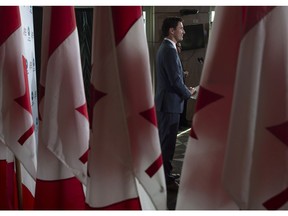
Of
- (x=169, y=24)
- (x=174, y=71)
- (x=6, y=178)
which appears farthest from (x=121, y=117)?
(x=169, y=24)

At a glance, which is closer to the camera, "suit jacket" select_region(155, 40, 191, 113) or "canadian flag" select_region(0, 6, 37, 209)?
"canadian flag" select_region(0, 6, 37, 209)

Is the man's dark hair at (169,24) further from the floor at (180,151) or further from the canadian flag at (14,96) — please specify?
the canadian flag at (14,96)

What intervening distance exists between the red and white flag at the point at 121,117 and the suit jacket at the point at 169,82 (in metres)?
1.56

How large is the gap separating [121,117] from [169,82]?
163 cm

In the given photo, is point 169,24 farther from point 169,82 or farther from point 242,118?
point 242,118

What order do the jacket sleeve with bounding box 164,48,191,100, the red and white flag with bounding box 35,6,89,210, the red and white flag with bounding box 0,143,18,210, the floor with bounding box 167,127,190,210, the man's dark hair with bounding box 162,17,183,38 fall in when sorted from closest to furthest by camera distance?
1. the red and white flag with bounding box 35,6,89,210
2. the red and white flag with bounding box 0,143,18,210
3. the jacket sleeve with bounding box 164,48,191,100
4. the man's dark hair with bounding box 162,17,183,38
5. the floor with bounding box 167,127,190,210

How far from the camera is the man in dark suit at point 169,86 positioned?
2389 millimetres

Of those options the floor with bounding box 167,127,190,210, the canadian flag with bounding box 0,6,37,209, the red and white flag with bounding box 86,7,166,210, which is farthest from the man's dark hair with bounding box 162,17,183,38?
the red and white flag with bounding box 86,7,166,210

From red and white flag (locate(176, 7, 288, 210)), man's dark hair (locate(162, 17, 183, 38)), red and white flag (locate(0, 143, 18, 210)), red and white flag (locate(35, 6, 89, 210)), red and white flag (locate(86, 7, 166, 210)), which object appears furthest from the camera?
man's dark hair (locate(162, 17, 183, 38))

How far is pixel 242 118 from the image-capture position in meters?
0.73

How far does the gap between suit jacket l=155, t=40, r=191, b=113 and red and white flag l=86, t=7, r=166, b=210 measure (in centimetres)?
156

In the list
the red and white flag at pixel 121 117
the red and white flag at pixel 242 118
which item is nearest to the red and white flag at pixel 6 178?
the red and white flag at pixel 121 117

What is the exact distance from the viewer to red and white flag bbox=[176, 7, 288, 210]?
71 centimetres

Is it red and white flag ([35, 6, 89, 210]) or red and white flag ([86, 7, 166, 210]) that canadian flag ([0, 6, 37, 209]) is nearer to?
red and white flag ([35, 6, 89, 210])
